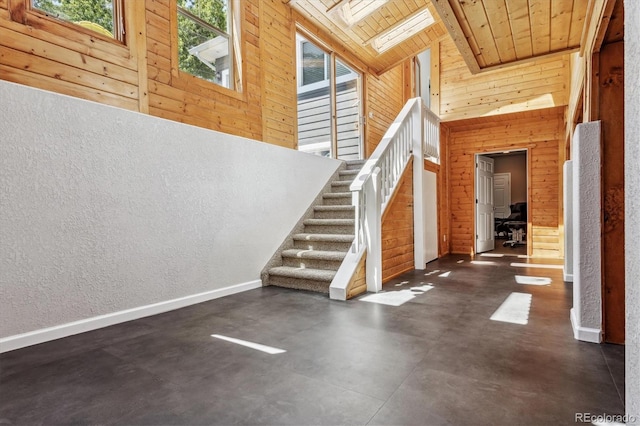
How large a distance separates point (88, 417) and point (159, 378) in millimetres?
375

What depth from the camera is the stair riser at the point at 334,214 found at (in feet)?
15.6

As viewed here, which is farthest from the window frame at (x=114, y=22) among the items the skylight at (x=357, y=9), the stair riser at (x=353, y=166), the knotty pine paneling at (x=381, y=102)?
the knotty pine paneling at (x=381, y=102)

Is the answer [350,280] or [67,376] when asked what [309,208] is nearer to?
[350,280]

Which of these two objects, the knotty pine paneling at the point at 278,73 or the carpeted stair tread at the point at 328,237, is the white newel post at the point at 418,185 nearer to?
the carpeted stair tread at the point at 328,237

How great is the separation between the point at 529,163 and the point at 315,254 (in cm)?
520

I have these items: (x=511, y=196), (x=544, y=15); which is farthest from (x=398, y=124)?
(x=511, y=196)

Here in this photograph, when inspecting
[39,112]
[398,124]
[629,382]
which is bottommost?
[629,382]

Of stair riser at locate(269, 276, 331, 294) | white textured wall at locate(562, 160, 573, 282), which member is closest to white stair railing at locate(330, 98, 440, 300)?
stair riser at locate(269, 276, 331, 294)

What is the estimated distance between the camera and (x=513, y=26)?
111 inches

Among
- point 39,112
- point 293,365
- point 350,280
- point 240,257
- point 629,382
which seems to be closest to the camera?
point 629,382

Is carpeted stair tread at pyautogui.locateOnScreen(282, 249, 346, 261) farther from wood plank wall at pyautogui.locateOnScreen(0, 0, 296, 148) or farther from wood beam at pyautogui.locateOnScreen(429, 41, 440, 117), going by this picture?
wood beam at pyautogui.locateOnScreen(429, 41, 440, 117)

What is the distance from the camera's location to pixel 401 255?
191 inches

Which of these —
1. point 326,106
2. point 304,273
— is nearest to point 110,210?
point 304,273

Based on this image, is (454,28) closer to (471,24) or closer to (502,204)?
(471,24)
